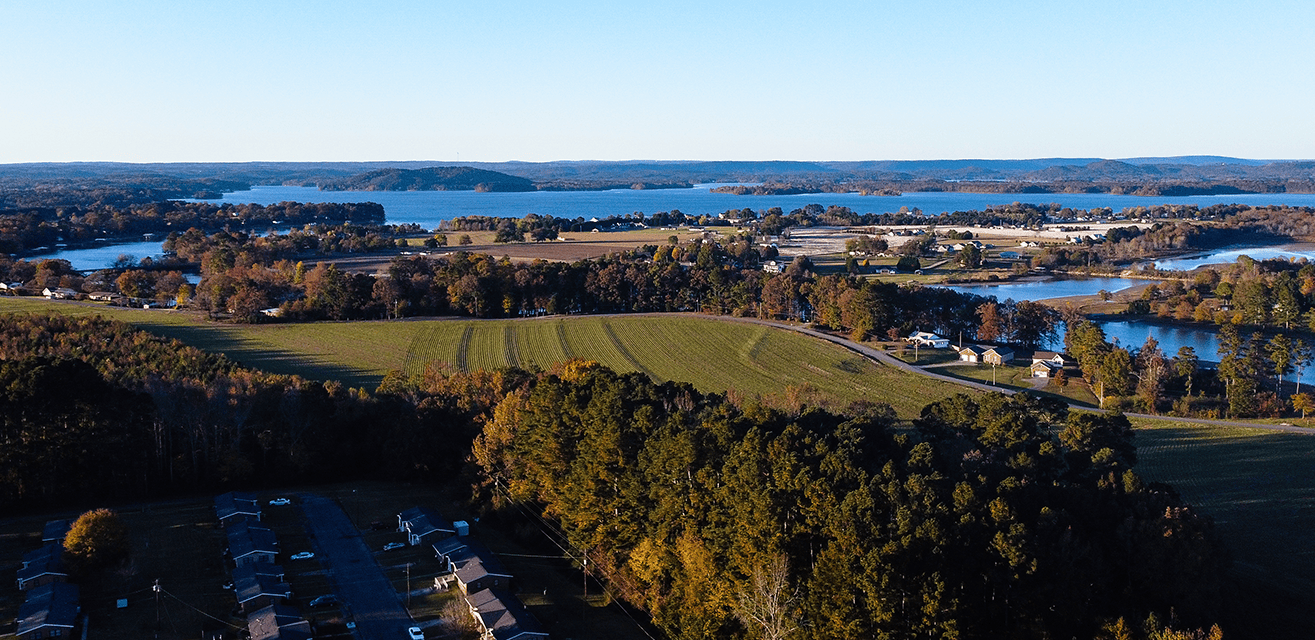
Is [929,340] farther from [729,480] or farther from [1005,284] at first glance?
[729,480]

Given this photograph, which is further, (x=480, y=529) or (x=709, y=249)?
(x=709, y=249)

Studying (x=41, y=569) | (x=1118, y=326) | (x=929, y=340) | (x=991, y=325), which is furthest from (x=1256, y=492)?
(x=1118, y=326)

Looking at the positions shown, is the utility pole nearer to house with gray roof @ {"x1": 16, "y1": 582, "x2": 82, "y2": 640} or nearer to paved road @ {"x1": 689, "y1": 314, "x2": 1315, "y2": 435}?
house with gray roof @ {"x1": 16, "y1": 582, "x2": 82, "y2": 640}

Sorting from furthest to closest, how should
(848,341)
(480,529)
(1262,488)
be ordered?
(848,341) → (1262,488) → (480,529)

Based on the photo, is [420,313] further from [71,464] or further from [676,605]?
[676,605]

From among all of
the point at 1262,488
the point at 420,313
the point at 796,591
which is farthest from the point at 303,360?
the point at 1262,488

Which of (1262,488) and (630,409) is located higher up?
(630,409)

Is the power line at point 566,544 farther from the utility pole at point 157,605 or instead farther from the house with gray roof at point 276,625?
the utility pole at point 157,605
